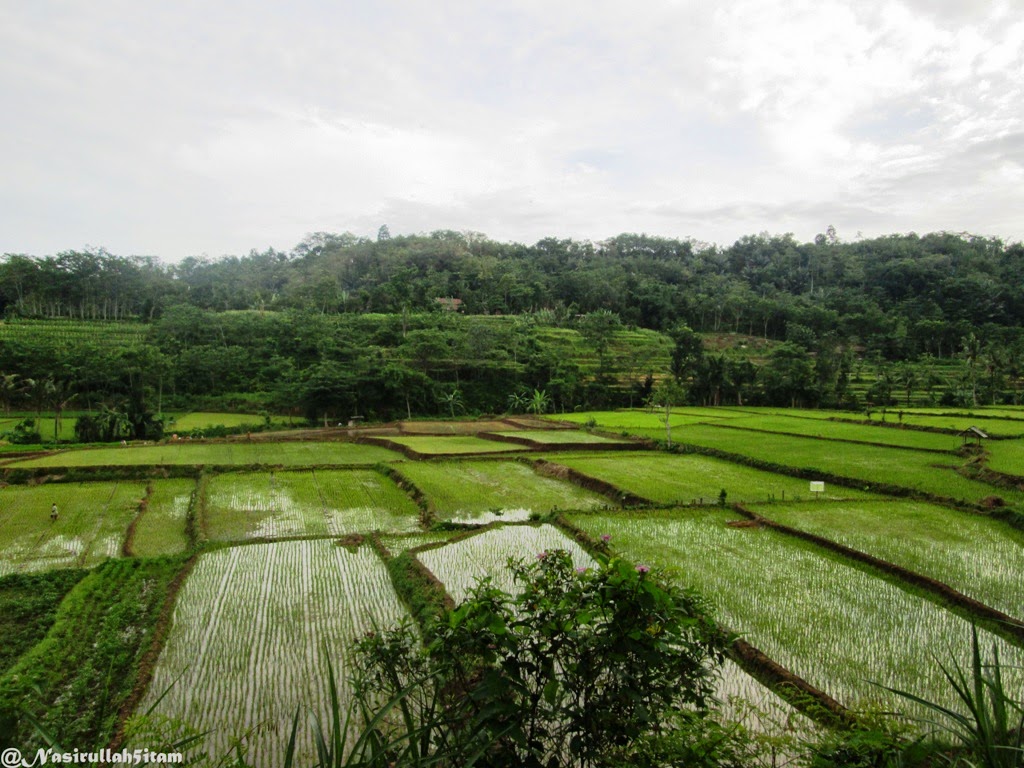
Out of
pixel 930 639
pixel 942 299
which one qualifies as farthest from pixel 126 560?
pixel 942 299

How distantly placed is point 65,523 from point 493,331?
107ft

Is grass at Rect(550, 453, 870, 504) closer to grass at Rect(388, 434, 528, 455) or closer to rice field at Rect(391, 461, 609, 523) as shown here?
rice field at Rect(391, 461, 609, 523)

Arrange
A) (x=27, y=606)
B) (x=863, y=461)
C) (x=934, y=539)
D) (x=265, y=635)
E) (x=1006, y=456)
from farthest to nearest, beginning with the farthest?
(x=863, y=461) → (x=1006, y=456) → (x=934, y=539) → (x=27, y=606) → (x=265, y=635)

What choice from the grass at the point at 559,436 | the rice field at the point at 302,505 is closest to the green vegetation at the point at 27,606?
the rice field at the point at 302,505

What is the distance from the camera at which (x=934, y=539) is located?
11734 mm

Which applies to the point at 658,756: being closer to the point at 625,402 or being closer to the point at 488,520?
the point at 488,520

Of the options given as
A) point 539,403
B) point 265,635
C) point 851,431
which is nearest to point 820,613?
point 265,635

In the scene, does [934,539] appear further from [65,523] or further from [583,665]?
A: [65,523]

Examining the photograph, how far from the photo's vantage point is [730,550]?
1160 centimetres

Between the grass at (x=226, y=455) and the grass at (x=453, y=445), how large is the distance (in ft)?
3.68

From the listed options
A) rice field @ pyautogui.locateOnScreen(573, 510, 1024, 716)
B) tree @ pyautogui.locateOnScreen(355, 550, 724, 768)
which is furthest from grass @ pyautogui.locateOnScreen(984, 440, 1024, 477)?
tree @ pyautogui.locateOnScreen(355, 550, 724, 768)

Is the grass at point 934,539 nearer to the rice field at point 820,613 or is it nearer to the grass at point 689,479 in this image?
the rice field at point 820,613

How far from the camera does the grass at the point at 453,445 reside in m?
24.0

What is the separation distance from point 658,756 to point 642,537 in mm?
9508
